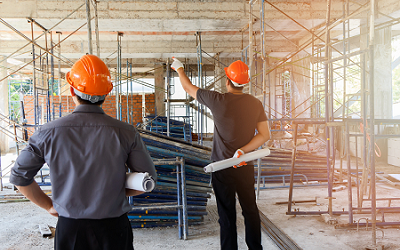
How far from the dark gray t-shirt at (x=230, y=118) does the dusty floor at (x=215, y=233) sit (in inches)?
60.3

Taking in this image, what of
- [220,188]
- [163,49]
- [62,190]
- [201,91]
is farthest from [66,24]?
[62,190]

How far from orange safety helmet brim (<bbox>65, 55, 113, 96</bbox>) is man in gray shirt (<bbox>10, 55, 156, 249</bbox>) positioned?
33 millimetres

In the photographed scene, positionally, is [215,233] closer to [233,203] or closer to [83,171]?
[233,203]

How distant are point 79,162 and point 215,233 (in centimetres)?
319

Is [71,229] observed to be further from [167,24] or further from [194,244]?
[167,24]

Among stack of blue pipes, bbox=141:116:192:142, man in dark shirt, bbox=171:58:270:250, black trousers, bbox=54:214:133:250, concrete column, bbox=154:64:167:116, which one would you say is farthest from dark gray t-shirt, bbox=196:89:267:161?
concrete column, bbox=154:64:167:116

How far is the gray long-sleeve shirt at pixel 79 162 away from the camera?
1.59 m

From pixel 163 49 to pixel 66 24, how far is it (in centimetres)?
534

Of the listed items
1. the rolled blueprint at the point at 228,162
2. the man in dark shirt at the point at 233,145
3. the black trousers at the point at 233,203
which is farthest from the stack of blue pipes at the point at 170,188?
the rolled blueprint at the point at 228,162

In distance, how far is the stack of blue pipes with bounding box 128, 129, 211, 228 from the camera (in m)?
4.27

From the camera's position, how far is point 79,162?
1603mm

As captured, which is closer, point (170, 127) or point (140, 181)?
point (140, 181)

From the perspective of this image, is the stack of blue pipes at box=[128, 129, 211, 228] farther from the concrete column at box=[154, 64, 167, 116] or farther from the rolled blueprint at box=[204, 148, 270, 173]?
the concrete column at box=[154, 64, 167, 116]

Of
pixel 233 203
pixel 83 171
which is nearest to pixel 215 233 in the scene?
pixel 233 203
